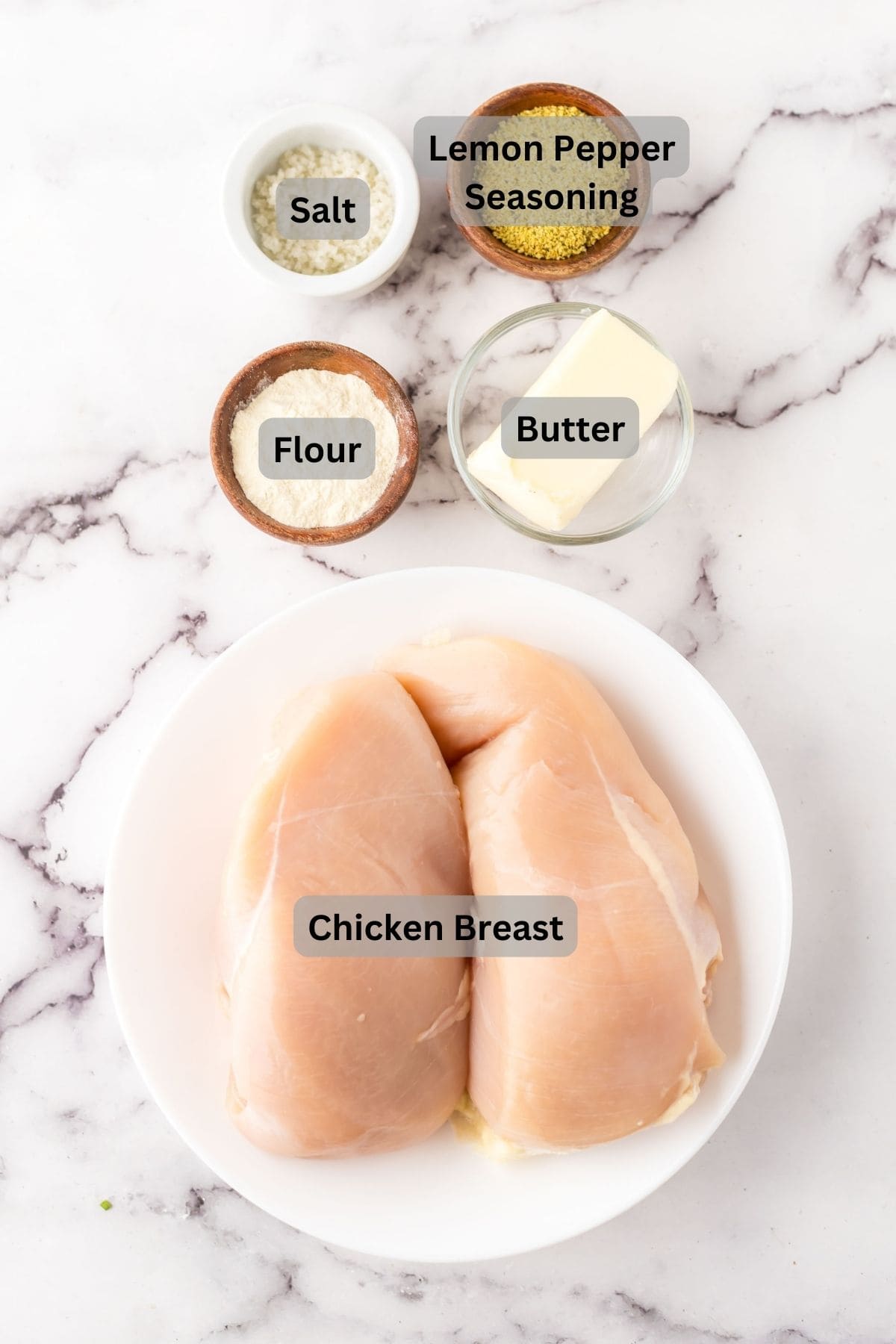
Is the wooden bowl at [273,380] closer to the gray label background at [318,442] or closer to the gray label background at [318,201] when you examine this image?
the gray label background at [318,442]

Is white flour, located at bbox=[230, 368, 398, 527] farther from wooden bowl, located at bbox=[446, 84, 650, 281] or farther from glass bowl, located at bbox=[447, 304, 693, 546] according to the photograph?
wooden bowl, located at bbox=[446, 84, 650, 281]

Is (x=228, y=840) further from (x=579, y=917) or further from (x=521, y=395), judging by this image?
(x=521, y=395)

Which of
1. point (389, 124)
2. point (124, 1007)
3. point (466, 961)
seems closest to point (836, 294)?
point (389, 124)

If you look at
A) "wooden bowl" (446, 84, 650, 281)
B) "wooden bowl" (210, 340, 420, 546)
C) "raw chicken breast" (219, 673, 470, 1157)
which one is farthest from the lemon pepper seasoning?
"raw chicken breast" (219, 673, 470, 1157)

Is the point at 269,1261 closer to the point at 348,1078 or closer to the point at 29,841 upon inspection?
the point at 348,1078

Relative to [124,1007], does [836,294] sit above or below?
above

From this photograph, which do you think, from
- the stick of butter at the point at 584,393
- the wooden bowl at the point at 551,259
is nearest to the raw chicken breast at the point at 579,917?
the stick of butter at the point at 584,393

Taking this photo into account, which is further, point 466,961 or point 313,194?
point 313,194

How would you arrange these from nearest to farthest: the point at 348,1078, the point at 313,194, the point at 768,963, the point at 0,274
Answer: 1. the point at 348,1078
2. the point at 768,963
3. the point at 313,194
4. the point at 0,274
